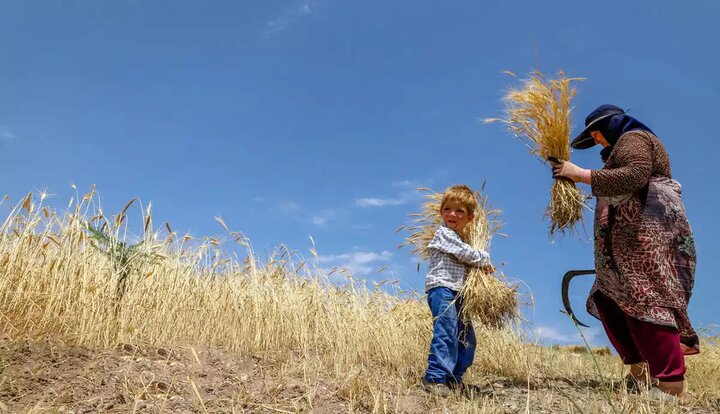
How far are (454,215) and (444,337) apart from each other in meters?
0.95

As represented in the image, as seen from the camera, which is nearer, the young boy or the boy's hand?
the young boy

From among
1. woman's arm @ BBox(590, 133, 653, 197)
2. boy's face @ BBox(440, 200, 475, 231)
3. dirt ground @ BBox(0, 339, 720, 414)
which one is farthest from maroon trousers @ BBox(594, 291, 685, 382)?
boy's face @ BBox(440, 200, 475, 231)

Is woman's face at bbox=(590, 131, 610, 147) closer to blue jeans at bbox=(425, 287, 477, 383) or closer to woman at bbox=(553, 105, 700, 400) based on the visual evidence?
Result: woman at bbox=(553, 105, 700, 400)

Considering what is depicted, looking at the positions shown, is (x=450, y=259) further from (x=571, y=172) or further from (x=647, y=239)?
(x=647, y=239)

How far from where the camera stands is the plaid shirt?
176 inches

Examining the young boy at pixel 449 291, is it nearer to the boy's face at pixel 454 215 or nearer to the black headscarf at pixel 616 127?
the boy's face at pixel 454 215

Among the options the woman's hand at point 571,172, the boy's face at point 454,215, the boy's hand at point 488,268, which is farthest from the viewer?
the boy's face at point 454,215

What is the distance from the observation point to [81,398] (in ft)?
11.3

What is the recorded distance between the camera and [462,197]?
4715 millimetres

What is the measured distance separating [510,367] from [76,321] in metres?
3.79

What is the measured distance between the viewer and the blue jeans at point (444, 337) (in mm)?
4309

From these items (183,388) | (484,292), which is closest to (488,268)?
(484,292)

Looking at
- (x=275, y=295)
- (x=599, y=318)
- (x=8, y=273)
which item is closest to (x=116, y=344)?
(x=8, y=273)

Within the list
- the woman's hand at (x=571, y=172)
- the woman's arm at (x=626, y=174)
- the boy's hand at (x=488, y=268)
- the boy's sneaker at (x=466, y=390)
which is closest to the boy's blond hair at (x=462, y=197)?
the boy's hand at (x=488, y=268)
